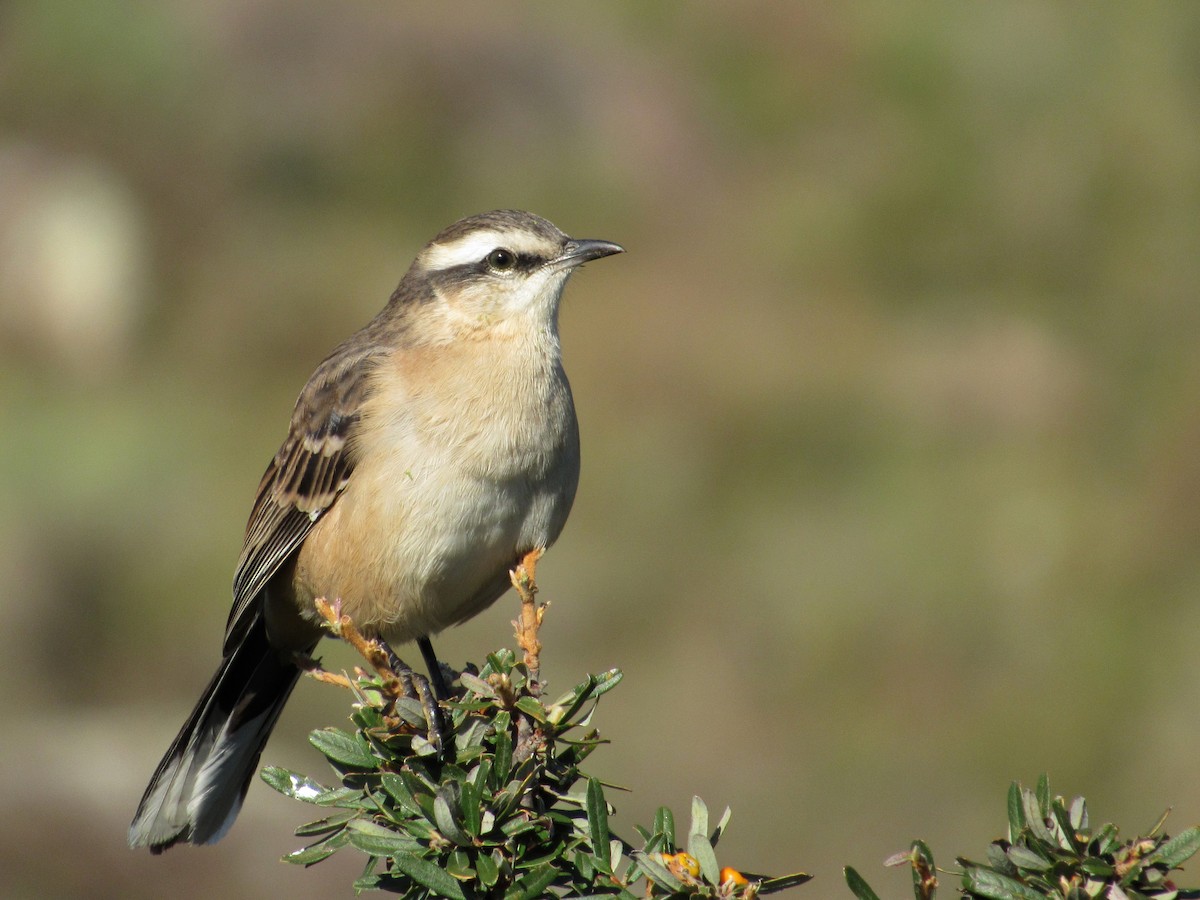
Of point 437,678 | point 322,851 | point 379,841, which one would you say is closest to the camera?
point 379,841

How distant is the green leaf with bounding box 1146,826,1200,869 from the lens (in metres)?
2.73

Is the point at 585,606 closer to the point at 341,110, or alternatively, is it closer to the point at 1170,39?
the point at 341,110

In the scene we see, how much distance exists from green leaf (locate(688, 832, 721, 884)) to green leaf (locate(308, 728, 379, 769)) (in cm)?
97

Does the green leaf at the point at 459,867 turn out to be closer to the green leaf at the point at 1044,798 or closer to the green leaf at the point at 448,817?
the green leaf at the point at 448,817

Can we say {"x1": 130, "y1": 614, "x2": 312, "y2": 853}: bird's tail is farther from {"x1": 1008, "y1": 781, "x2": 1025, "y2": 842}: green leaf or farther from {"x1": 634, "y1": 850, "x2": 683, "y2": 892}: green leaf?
{"x1": 1008, "y1": 781, "x2": 1025, "y2": 842}: green leaf

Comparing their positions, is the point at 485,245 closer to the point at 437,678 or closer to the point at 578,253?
the point at 578,253

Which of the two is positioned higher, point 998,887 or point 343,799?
point 343,799

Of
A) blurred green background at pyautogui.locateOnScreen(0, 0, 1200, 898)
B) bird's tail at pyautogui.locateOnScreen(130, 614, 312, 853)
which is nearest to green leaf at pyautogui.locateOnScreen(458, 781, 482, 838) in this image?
bird's tail at pyautogui.locateOnScreen(130, 614, 312, 853)

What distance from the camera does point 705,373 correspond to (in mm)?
10695

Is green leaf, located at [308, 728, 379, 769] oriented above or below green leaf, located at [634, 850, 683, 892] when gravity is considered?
above

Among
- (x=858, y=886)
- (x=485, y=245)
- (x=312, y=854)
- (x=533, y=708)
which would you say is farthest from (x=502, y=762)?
(x=485, y=245)

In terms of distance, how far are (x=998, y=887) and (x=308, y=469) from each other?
130 inches

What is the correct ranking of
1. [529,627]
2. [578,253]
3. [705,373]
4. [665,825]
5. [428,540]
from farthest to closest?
[705,373]
[578,253]
[428,540]
[529,627]
[665,825]

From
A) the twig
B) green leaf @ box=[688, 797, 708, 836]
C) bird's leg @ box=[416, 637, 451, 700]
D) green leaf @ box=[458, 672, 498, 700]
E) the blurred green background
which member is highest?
the blurred green background
